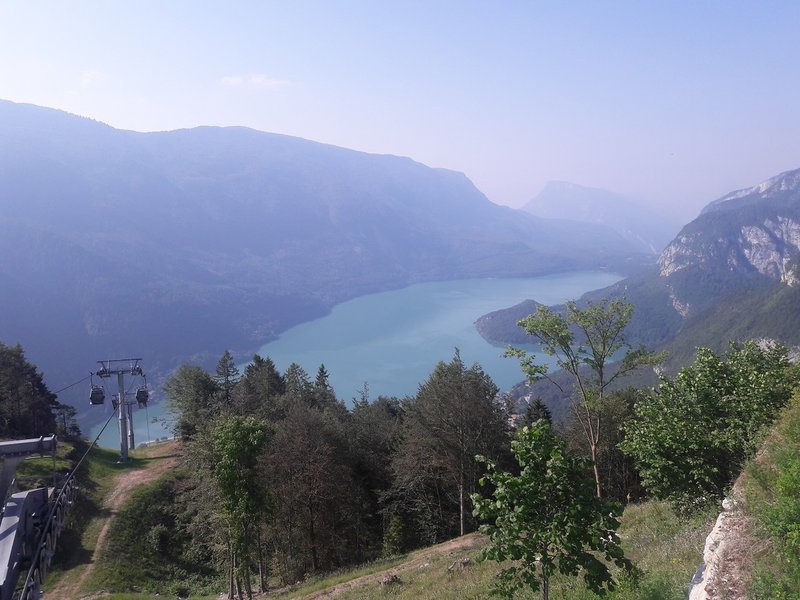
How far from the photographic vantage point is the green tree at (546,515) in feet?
17.4

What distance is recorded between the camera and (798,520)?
516cm

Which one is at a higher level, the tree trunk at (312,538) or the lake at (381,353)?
the tree trunk at (312,538)

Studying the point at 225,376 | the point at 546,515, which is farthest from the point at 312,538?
the point at 225,376

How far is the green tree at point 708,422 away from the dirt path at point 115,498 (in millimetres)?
19646

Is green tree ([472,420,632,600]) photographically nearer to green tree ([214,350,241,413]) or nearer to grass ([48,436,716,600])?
→ grass ([48,436,716,600])

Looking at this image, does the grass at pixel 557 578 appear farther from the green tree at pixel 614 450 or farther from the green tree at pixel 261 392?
the green tree at pixel 261 392

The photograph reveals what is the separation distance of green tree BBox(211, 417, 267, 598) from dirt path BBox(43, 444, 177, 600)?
770 centimetres

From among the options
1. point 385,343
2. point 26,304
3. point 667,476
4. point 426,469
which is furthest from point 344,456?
point 26,304

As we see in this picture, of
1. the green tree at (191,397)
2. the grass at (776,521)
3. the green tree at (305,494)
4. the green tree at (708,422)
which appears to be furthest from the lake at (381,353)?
the grass at (776,521)

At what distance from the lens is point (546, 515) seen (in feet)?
18.0

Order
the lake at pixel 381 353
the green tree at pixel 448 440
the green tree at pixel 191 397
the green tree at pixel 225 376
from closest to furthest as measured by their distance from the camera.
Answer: the green tree at pixel 448 440
the green tree at pixel 191 397
the green tree at pixel 225 376
the lake at pixel 381 353

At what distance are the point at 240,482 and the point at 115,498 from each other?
615 inches

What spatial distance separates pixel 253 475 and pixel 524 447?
12.1 metres

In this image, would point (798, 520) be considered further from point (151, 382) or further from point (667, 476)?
point (151, 382)
